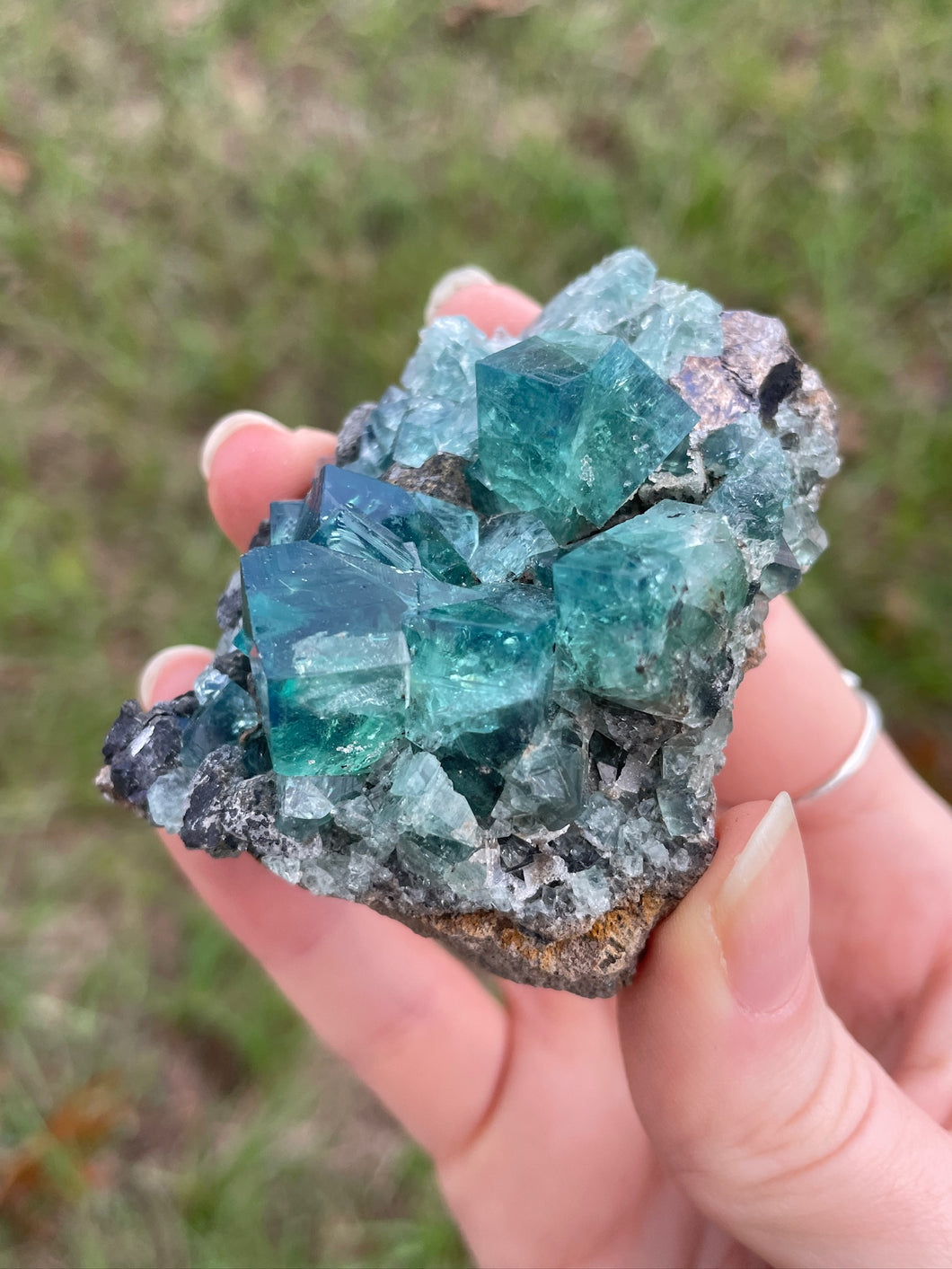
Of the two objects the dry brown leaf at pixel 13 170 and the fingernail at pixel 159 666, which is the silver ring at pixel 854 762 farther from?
the dry brown leaf at pixel 13 170

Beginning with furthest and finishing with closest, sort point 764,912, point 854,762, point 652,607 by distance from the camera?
point 854,762 → point 764,912 → point 652,607

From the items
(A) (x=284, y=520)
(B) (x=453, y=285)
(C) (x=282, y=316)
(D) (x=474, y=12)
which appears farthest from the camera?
(D) (x=474, y=12)

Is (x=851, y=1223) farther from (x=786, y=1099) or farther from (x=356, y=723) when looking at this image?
(x=356, y=723)

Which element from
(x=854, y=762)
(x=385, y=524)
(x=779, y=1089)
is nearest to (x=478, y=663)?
(x=385, y=524)

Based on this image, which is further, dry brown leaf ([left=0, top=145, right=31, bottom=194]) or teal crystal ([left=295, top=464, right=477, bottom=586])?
dry brown leaf ([left=0, top=145, right=31, bottom=194])

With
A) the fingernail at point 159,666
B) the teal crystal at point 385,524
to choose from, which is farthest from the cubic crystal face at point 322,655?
the fingernail at point 159,666

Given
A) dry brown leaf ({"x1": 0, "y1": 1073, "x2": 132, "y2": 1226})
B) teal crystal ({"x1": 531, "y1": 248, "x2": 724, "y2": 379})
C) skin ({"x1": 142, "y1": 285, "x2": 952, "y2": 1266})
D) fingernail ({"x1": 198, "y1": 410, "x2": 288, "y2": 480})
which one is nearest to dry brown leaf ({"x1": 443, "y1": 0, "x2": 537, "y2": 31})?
skin ({"x1": 142, "y1": 285, "x2": 952, "y2": 1266})

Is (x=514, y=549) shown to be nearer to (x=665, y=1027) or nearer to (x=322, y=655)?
(x=322, y=655)

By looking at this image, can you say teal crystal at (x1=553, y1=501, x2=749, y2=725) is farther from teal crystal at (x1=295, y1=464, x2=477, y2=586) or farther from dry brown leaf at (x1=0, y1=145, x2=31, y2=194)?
dry brown leaf at (x1=0, y1=145, x2=31, y2=194)
